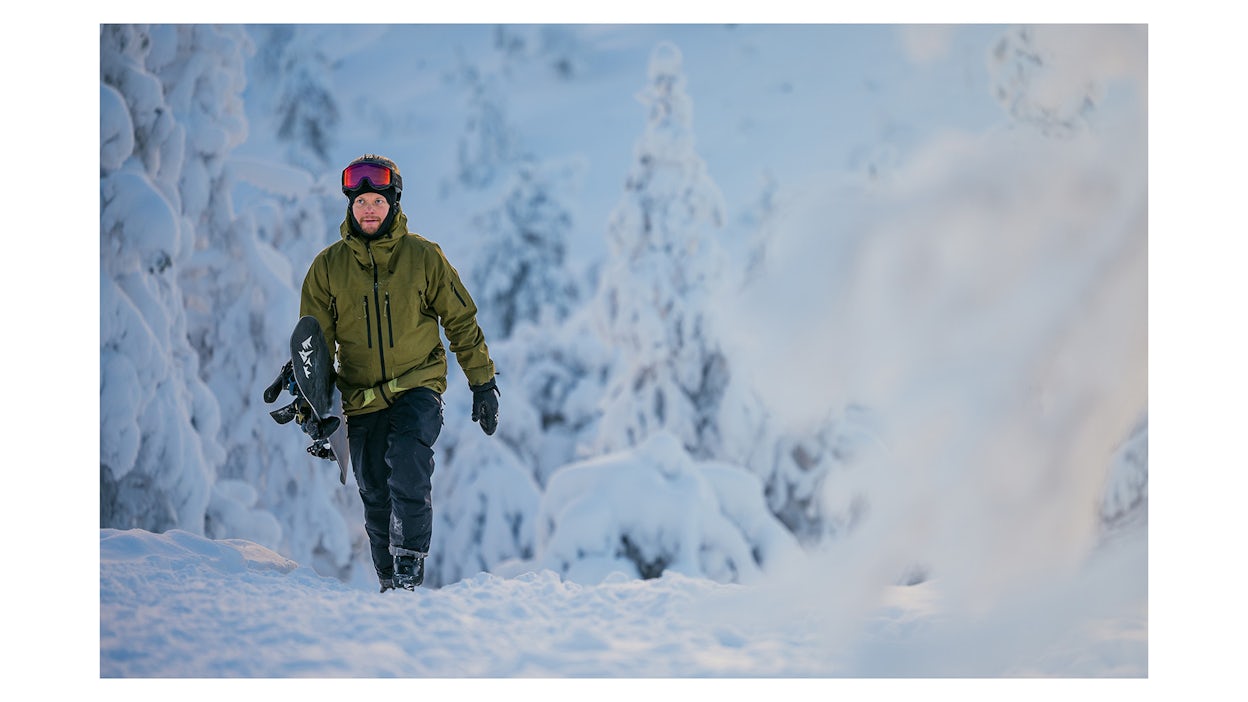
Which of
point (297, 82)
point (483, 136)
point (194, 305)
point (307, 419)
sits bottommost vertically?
point (307, 419)

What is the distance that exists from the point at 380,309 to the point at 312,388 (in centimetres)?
31

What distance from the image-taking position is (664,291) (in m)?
5.44

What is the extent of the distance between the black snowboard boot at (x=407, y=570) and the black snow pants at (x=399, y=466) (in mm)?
23

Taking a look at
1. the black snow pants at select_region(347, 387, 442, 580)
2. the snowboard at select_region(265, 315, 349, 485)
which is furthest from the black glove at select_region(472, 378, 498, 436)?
the snowboard at select_region(265, 315, 349, 485)

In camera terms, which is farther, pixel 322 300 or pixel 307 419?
pixel 322 300

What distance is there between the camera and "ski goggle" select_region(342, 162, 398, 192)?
347 centimetres

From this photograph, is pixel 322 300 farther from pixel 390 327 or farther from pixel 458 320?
pixel 458 320

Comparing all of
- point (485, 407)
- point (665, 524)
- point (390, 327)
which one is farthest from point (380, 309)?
point (665, 524)

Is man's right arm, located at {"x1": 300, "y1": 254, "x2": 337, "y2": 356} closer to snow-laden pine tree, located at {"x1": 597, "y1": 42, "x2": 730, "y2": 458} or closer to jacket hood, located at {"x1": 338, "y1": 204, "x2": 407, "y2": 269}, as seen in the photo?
jacket hood, located at {"x1": 338, "y1": 204, "x2": 407, "y2": 269}

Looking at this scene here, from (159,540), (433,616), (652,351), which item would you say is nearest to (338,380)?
(433,616)

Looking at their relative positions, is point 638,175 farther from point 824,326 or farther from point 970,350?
point 970,350

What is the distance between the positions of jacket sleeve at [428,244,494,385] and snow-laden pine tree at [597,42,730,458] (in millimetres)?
1856

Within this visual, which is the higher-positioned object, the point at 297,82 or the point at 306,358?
the point at 297,82

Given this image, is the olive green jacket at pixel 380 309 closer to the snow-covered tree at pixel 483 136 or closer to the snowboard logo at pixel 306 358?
the snowboard logo at pixel 306 358
